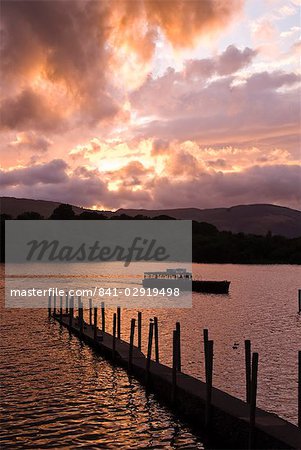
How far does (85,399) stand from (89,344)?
15.2 metres

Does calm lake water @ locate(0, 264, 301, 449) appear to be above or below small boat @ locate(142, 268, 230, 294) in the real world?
below

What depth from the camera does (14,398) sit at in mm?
26719

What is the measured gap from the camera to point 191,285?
10238cm

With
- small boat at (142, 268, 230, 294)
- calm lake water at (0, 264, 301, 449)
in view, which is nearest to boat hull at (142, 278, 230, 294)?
small boat at (142, 268, 230, 294)

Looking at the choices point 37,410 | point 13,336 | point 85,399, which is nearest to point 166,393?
point 85,399

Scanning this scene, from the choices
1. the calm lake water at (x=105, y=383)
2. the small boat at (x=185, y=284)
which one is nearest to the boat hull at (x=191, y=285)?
the small boat at (x=185, y=284)

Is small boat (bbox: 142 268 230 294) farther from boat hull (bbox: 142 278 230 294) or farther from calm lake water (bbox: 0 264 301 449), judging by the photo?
calm lake water (bbox: 0 264 301 449)

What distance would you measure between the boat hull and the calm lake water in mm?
37817

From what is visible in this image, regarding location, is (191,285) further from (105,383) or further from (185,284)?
(105,383)

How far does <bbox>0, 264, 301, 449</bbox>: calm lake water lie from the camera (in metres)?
22.0

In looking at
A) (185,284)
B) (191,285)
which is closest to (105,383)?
(191,285)

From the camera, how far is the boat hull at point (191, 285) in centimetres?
9894

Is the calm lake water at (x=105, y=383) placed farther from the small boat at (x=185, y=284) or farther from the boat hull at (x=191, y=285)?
the small boat at (x=185, y=284)

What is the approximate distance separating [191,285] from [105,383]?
72.6m
